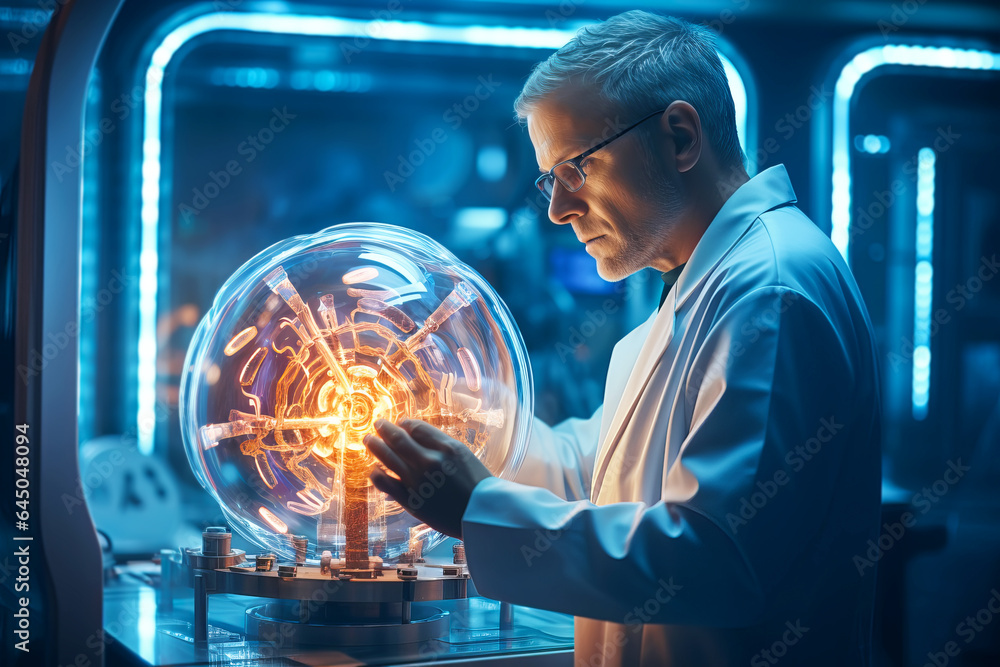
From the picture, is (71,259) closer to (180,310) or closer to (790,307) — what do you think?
(790,307)

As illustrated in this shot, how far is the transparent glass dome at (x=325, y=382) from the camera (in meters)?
1.33

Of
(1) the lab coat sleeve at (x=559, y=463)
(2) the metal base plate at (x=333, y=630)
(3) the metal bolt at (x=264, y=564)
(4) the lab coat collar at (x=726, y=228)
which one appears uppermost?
(4) the lab coat collar at (x=726, y=228)

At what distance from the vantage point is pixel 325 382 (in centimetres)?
136

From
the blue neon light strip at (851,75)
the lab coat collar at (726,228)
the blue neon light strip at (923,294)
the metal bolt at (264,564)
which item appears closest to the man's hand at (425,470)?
the metal bolt at (264,564)

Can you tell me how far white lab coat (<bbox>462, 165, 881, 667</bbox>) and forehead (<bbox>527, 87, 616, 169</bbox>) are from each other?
301 millimetres

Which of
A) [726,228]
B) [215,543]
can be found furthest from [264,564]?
[726,228]

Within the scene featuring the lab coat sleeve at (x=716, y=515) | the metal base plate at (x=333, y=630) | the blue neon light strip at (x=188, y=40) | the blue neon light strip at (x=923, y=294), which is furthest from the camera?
the blue neon light strip at (x=923, y=294)

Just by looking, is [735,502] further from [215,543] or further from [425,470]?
[215,543]

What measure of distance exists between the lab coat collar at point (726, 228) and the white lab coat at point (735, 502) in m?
0.02

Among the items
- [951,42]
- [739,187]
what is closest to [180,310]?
[739,187]

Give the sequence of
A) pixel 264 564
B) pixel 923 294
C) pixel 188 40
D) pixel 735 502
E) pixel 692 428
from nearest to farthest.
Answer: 1. pixel 735 502
2. pixel 692 428
3. pixel 264 564
4. pixel 188 40
5. pixel 923 294

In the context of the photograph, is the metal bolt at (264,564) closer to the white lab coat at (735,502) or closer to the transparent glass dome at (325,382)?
the transparent glass dome at (325,382)

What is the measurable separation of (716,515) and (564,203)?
0.67 m

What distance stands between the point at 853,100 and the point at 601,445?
105 inches
